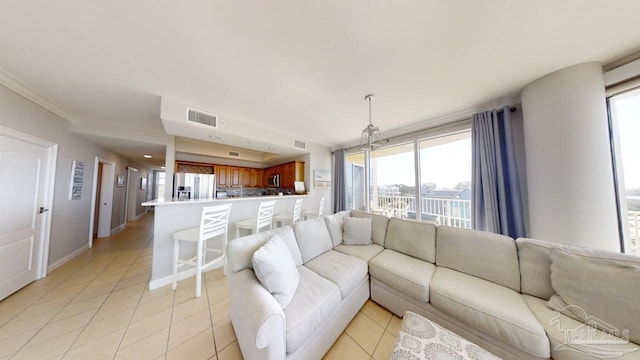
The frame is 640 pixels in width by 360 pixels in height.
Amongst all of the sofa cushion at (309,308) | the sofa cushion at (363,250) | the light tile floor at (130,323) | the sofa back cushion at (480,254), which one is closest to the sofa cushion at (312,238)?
the sofa cushion at (363,250)

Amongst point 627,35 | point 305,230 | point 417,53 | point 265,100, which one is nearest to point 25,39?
point 265,100

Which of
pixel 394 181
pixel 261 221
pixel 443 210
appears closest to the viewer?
pixel 261 221

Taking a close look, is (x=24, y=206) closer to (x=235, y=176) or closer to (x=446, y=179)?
(x=235, y=176)

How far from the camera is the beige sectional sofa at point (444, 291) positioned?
3.51ft

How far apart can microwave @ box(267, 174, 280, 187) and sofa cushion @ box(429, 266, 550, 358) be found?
15.5 feet

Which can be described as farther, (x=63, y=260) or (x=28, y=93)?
(x=63, y=260)

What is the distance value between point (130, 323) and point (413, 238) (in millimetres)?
3000

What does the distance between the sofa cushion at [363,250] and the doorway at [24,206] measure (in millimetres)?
3750

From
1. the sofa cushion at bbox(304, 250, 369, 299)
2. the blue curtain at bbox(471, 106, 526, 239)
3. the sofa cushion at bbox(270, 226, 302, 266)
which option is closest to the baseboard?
the sofa cushion at bbox(270, 226, 302, 266)

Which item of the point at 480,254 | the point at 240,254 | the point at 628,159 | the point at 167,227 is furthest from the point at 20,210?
the point at 628,159

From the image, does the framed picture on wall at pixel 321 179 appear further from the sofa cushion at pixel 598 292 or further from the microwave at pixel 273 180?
the sofa cushion at pixel 598 292

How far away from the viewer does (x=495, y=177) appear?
2.48 meters

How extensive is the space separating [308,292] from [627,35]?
3.30 metres

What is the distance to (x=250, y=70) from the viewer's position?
1.85m
